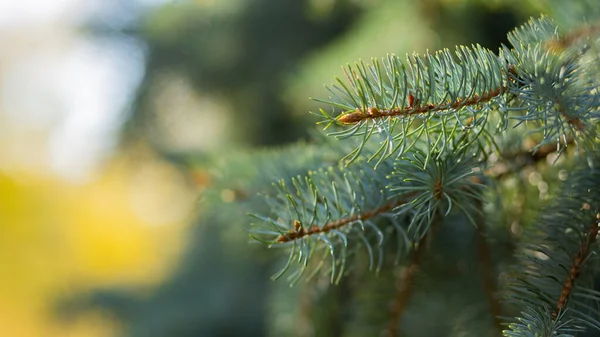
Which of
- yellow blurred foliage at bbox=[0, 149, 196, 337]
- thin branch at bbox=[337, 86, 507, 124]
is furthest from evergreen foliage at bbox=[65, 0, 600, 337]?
yellow blurred foliage at bbox=[0, 149, 196, 337]

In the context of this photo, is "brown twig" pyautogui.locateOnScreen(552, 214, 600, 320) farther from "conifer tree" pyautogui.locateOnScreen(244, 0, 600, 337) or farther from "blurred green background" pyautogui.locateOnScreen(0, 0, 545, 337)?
"blurred green background" pyautogui.locateOnScreen(0, 0, 545, 337)

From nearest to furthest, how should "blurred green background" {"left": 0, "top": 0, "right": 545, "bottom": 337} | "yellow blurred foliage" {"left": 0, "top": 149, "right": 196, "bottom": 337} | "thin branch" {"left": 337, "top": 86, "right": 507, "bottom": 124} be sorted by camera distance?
"thin branch" {"left": 337, "top": 86, "right": 507, "bottom": 124}
"blurred green background" {"left": 0, "top": 0, "right": 545, "bottom": 337}
"yellow blurred foliage" {"left": 0, "top": 149, "right": 196, "bottom": 337}

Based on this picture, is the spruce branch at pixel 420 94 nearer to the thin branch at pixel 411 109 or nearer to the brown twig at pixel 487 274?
the thin branch at pixel 411 109

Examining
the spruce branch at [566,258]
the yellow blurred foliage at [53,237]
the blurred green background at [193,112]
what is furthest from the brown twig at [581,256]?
the yellow blurred foliage at [53,237]

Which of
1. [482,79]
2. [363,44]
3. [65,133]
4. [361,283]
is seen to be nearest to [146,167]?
[65,133]

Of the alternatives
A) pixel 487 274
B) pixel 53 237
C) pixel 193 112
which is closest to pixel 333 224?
pixel 487 274

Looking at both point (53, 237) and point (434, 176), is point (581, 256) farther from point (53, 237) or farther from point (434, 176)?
point (53, 237)
